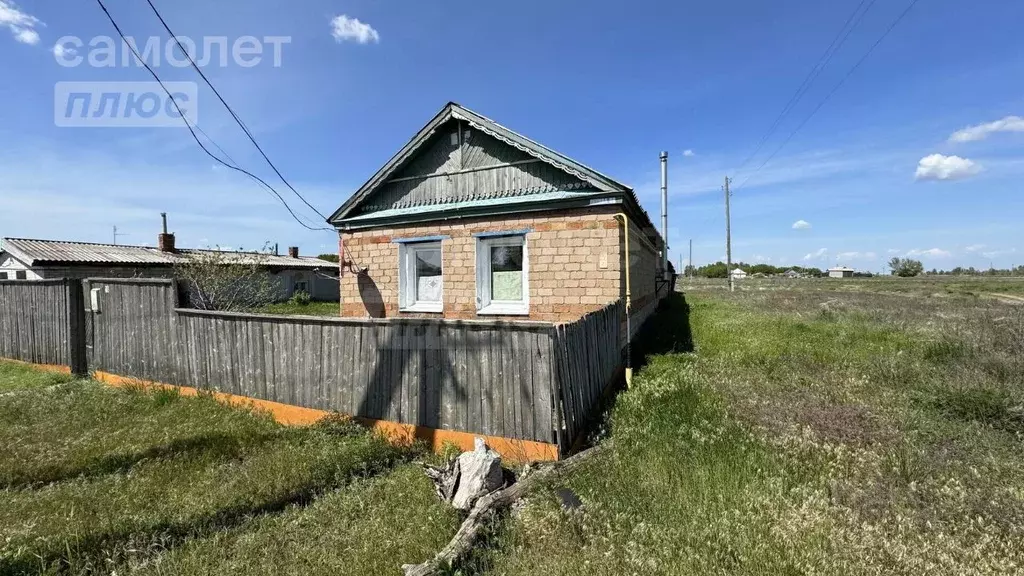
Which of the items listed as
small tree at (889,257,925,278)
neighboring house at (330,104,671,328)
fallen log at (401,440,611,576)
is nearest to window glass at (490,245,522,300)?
neighboring house at (330,104,671,328)

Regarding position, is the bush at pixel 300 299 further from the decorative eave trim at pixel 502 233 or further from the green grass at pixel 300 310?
the decorative eave trim at pixel 502 233

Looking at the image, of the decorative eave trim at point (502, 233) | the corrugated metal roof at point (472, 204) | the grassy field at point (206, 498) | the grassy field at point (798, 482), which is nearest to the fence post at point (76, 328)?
the grassy field at point (206, 498)

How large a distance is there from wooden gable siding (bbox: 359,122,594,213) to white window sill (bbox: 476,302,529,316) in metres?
2.22

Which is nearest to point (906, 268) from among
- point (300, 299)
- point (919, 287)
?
point (919, 287)

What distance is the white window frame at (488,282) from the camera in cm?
829

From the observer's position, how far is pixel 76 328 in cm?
826

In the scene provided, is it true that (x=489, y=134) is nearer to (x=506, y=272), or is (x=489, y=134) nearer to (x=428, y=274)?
(x=506, y=272)

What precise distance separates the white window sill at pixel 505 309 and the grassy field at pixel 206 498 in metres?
3.80

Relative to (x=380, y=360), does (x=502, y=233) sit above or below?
above

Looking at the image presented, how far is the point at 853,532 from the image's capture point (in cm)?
291

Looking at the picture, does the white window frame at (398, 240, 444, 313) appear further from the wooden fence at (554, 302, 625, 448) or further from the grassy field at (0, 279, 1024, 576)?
the wooden fence at (554, 302, 625, 448)

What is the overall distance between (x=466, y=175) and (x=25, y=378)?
9.55 m

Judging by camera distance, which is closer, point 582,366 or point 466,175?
point 582,366

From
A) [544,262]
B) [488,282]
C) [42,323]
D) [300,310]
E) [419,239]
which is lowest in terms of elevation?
[300,310]
